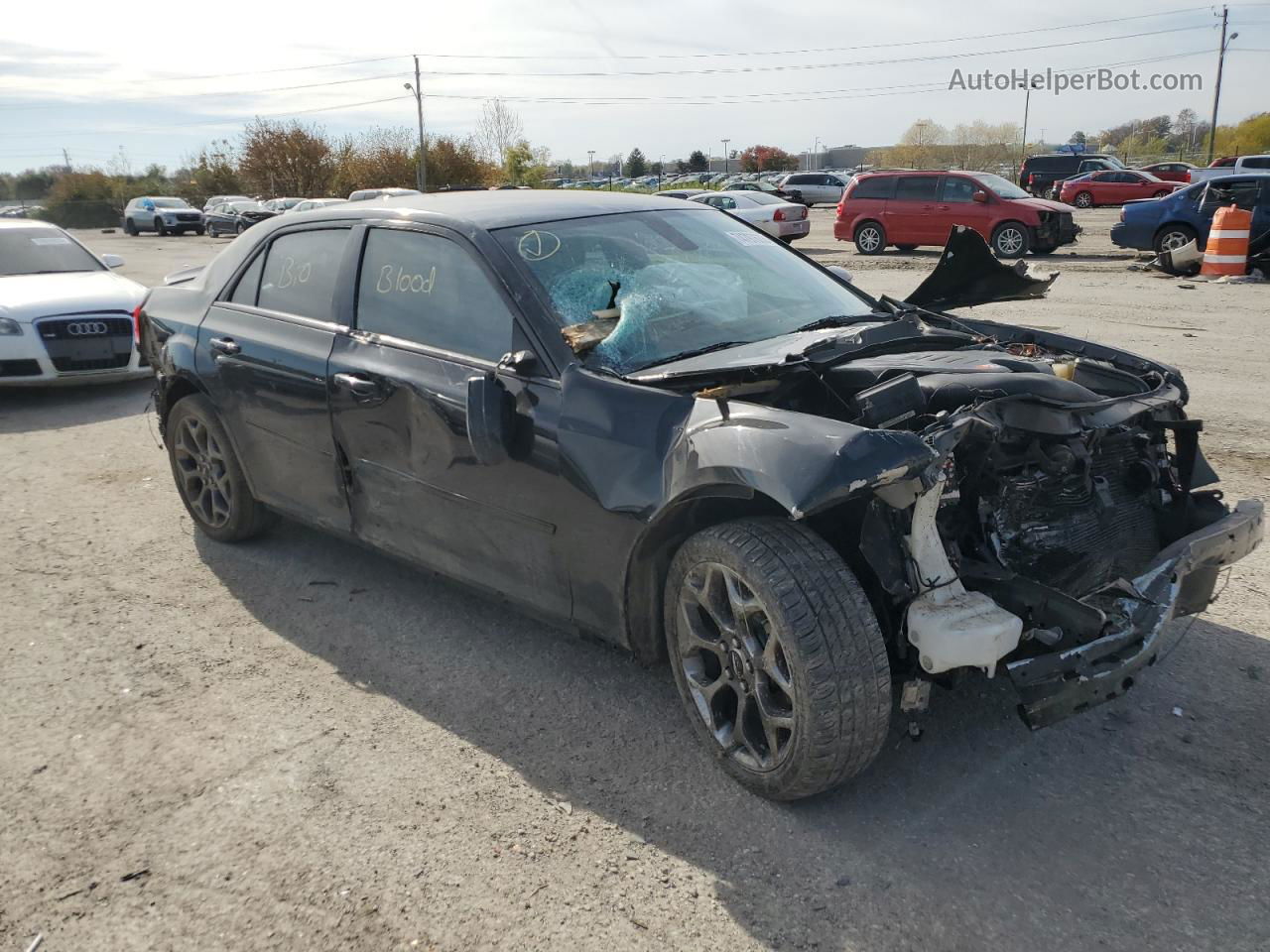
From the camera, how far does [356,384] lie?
3.86 meters

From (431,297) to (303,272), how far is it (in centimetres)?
94

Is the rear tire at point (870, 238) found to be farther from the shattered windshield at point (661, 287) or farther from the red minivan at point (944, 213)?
the shattered windshield at point (661, 287)

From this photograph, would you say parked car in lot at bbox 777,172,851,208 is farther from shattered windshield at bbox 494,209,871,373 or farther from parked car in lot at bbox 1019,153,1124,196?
shattered windshield at bbox 494,209,871,373

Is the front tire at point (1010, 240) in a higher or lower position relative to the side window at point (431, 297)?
lower

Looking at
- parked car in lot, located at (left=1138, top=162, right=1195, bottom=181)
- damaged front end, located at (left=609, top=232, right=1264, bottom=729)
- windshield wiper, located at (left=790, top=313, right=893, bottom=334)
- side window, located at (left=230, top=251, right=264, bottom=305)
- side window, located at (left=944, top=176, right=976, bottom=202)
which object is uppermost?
parked car in lot, located at (left=1138, top=162, right=1195, bottom=181)

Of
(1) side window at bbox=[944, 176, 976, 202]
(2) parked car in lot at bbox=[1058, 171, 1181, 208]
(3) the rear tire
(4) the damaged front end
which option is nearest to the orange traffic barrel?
(1) side window at bbox=[944, 176, 976, 202]

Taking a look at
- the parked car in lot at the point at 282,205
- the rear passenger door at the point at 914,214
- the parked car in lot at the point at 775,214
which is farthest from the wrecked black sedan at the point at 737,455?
the parked car in lot at the point at 282,205

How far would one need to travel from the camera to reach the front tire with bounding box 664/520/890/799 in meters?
2.65

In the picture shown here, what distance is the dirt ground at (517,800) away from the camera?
2510 millimetres

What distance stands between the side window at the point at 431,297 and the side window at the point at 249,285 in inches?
33.7

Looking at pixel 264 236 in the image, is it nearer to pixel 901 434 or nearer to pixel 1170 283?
pixel 901 434

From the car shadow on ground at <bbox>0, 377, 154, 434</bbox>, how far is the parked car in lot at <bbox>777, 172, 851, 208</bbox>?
3643 centimetres

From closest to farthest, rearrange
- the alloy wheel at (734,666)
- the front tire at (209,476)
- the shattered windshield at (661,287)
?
the alloy wheel at (734,666), the shattered windshield at (661,287), the front tire at (209,476)

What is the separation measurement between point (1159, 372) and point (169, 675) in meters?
3.85
